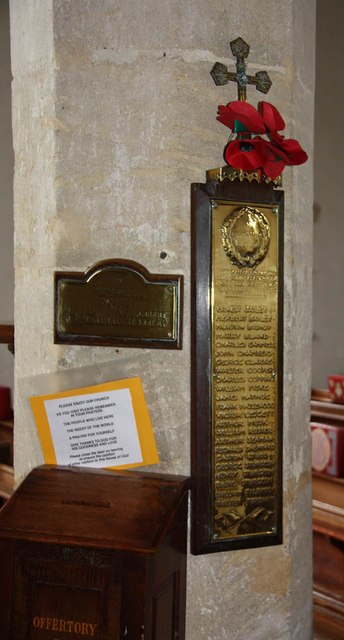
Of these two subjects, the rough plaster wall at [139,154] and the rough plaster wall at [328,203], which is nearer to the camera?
the rough plaster wall at [139,154]

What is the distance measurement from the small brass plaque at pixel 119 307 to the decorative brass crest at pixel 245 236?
0.50 feet

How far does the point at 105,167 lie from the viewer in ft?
6.09

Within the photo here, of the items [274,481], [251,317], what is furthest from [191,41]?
[274,481]

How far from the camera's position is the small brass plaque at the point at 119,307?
1.84 metres

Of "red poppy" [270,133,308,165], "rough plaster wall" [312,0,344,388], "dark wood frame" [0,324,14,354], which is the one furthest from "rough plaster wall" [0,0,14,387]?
"red poppy" [270,133,308,165]

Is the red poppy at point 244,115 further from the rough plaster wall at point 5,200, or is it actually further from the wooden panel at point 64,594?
the rough plaster wall at point 5,200

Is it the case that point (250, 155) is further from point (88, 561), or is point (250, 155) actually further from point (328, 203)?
point (328, 203)

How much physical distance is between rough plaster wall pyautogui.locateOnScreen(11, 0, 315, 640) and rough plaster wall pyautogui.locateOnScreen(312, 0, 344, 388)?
446 cm

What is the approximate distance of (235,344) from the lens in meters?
1.88

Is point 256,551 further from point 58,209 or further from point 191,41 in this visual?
point 191,41

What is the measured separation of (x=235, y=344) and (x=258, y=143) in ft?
1.64

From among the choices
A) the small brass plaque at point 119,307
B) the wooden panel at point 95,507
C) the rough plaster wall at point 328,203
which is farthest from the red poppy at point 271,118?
the rough plaster wall at point 328,203

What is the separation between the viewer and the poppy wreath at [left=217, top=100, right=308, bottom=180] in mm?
1788

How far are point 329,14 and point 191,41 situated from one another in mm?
5103
